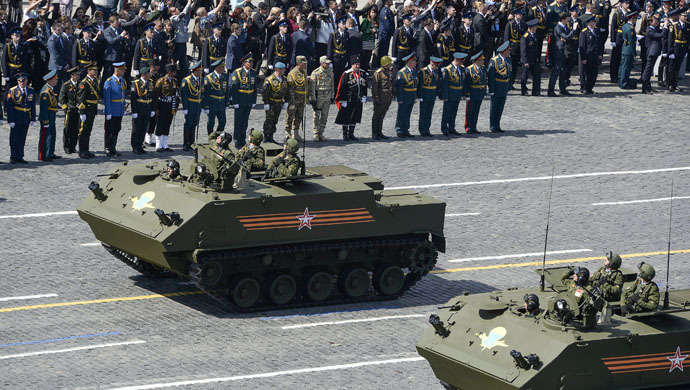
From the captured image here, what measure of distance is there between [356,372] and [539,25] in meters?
24.9

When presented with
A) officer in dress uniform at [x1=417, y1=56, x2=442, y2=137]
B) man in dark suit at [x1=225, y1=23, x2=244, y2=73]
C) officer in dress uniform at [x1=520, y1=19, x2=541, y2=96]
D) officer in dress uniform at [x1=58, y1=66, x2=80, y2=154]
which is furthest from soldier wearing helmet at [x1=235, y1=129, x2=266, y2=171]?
officer in dress uniform at [x1=520, y1=19, x2=541, y2=96]

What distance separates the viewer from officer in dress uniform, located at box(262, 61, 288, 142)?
37188 mm

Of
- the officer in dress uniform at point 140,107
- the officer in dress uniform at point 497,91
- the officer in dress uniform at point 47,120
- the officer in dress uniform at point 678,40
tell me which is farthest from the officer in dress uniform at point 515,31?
the officer in dress uniform at point 47,120

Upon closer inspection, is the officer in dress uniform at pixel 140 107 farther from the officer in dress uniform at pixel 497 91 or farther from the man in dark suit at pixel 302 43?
the officer in dress uniform at pixel 497 91

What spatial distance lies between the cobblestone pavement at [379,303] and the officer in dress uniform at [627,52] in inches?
41.4

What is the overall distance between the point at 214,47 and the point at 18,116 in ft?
25.8

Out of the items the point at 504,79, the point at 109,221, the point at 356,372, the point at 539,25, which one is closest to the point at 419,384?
the point at 356,372

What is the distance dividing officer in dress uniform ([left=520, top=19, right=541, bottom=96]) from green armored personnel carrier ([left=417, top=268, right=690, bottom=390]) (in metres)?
23.6

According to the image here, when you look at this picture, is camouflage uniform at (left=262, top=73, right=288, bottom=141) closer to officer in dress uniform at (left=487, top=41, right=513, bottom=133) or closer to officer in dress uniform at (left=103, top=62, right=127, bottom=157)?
officer in dress uniform at (left=103, top=62, right=127, bottom=157)

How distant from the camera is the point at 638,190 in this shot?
115 ft

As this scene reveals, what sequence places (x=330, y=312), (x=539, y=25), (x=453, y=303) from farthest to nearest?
(x=539, y=25) < (x=330, y=312) < (x=453, y=303)

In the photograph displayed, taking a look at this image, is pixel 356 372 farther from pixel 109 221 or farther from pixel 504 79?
pixel 504 79

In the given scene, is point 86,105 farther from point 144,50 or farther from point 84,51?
point 144,50

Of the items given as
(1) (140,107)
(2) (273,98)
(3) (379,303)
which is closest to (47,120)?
(1) (140,107)
